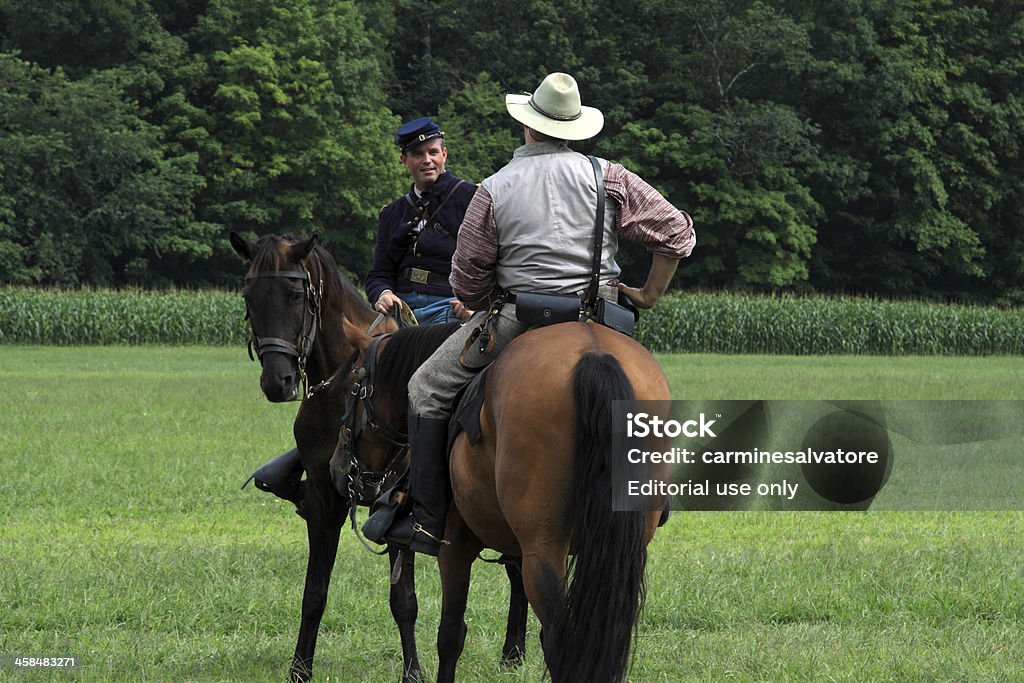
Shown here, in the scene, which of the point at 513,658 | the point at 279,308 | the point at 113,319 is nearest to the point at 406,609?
the point at 513,658

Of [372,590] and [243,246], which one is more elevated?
[243,246]

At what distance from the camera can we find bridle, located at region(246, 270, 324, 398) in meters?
6.37

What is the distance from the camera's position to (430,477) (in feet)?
18.0

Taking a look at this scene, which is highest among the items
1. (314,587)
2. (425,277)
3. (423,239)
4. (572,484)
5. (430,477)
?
(572,484)

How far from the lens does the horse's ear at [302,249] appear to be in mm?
6492

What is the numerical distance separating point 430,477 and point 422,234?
213 centimetres

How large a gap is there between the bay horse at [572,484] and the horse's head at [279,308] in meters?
1.64

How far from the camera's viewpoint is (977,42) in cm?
6456

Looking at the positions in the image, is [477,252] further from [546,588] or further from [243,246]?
[243,246]

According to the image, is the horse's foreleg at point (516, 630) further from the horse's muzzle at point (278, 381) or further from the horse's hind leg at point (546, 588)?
the horse's hind leg at point (546, 588)

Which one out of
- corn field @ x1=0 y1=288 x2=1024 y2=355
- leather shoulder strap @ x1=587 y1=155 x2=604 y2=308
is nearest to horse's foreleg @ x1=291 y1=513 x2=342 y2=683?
leather shoulder strap @ x1=587 y1=155 x2=604 y2=308

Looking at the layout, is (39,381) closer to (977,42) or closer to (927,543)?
(927,543)

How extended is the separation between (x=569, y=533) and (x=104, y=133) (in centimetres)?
4905

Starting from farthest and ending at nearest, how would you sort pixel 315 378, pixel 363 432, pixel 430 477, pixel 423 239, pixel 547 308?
pixel 423 239, pixel 315 378, pixel 363 432, pixel 430 477, pixel 547 308
